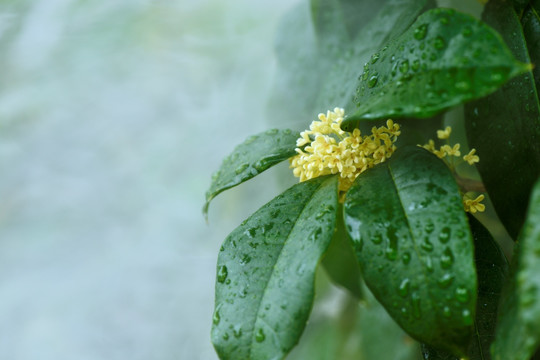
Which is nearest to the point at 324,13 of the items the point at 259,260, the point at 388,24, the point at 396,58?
the point at 388,24

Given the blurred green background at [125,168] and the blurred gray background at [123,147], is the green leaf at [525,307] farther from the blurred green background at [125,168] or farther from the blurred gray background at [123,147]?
the blurred gray background at [123,147]

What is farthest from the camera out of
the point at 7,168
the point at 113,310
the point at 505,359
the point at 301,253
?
the point at 7,168

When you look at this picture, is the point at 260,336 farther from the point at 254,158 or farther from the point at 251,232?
the point at 254,158

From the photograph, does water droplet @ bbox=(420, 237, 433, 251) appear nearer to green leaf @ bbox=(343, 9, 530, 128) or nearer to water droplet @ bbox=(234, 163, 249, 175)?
green leaf @ bbox=(343, 9, 530, 128)

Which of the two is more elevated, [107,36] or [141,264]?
[107,36]

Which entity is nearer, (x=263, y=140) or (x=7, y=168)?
(x=263, y=140)

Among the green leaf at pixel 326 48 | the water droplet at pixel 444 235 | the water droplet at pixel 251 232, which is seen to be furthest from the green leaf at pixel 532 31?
the water droplet at pixel 251 232

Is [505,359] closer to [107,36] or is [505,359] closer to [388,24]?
[388,24]
